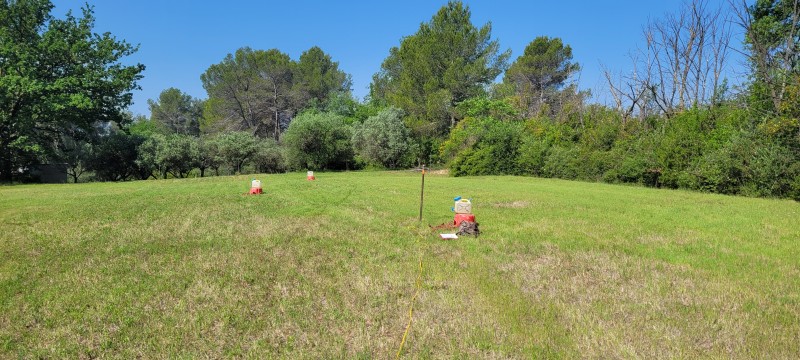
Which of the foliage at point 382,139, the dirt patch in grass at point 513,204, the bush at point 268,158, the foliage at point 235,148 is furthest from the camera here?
the foliage at point 382,139

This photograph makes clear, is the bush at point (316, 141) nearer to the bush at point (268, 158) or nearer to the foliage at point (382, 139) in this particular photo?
the bush at point (268, 158)

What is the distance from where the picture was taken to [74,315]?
3852 millimetres

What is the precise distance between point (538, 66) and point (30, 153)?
42081 mm

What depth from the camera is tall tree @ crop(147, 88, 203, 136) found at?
6419 centimetres

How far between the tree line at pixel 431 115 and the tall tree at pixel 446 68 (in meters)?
0.13

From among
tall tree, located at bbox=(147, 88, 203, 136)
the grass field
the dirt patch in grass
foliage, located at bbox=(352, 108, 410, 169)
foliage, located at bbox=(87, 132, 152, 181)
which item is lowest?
the grass field

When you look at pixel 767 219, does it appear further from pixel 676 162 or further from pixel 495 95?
pixel 495 95

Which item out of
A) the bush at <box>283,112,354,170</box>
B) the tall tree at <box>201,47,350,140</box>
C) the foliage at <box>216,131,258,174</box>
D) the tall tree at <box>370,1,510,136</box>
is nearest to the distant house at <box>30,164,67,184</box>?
the foliage at <box>216,131,258,174</box>

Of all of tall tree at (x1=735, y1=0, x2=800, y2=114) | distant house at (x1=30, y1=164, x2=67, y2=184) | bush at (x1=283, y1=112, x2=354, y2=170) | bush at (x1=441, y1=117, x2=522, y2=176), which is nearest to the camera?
tall tree at (x1=735, y1=0, x2=800, y2=114)

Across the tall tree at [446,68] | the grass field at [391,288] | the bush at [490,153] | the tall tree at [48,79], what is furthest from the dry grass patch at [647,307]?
the tall tree at [446,68]

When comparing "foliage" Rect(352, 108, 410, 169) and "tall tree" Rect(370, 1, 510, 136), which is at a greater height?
"tall tree" Rect(370, 1, 510, 136)

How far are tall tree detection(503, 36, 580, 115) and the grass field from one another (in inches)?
1284

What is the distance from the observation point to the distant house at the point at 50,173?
28438 mm

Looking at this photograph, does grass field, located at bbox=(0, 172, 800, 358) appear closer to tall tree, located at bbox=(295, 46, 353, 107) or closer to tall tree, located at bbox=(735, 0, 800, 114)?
tall tree, located at bbox=(735, 0, 800, 114)
